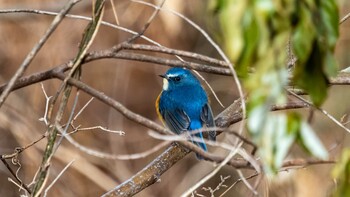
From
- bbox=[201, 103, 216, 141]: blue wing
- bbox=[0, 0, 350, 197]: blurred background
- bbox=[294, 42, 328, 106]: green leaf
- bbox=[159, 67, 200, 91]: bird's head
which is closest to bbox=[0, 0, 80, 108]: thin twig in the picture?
bbox=[294, 42, 328, 106]: green leaf

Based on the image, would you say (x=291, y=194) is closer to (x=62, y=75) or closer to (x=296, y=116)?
(x=62, y=75)

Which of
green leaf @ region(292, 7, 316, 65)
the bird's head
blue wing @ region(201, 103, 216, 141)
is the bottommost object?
blue wing @ region(201, 103, 216, 141)

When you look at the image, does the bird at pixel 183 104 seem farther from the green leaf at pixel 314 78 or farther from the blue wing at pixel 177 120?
the green leaf at pixel 314 78

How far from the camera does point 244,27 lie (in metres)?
1.66

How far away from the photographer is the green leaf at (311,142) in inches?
66.2

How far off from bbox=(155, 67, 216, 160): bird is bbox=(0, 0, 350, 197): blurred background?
978 mm

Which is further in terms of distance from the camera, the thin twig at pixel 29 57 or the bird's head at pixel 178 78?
the bird's head at pixel 178 78

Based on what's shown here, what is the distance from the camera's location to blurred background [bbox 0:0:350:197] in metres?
7.41

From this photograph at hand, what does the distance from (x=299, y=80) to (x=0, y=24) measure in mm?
6923

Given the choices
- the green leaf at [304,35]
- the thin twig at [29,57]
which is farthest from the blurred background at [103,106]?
the green leaf at [304,35]

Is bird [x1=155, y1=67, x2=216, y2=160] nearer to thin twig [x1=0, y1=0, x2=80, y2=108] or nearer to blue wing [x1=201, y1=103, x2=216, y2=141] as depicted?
blue wing [x1=201, y1=103, x2=216, y2=141]

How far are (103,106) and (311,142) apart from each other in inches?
332

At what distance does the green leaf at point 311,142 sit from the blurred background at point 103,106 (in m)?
4.29

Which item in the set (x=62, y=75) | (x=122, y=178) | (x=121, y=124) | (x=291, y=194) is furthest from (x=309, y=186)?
(x=62, y=75)
